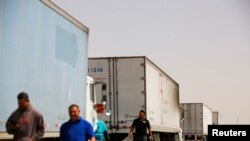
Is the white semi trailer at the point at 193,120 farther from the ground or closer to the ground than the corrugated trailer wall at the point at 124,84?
closer to the ground

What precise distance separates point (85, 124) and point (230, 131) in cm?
814

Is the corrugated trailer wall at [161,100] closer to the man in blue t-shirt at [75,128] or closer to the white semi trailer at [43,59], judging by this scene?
the white semi trailer at [43,59]

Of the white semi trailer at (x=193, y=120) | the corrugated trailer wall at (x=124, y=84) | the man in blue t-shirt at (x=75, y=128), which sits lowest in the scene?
the white semi trailer at (x=193, y=120)

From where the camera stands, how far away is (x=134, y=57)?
21359mm

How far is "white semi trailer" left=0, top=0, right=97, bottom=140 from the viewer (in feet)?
31.2

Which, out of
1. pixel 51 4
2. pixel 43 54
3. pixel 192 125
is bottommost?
pixel 192 125

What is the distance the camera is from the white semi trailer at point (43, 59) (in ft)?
31.2

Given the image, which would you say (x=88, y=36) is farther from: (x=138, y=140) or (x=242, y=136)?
(x=242, y=136)

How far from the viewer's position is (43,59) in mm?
11359

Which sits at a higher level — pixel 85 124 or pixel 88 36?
pixel 88 36

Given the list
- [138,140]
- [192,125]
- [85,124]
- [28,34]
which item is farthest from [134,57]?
[192,125]

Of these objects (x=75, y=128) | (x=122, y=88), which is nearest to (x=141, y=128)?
(x=122, y=88)

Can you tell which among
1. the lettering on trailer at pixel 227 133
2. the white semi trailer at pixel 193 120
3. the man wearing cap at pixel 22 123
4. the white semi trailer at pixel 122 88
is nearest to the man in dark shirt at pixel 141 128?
the lettering on trailer at pixel 227 133

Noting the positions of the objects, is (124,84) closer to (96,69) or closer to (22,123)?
(96,69)
